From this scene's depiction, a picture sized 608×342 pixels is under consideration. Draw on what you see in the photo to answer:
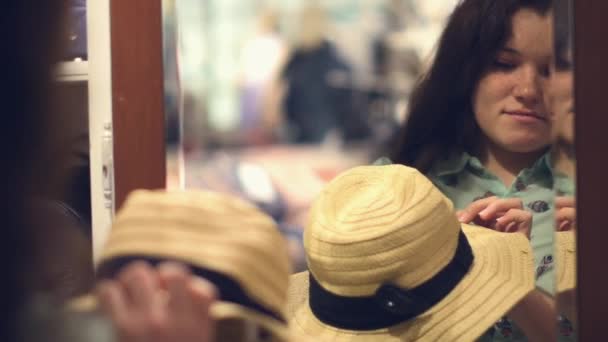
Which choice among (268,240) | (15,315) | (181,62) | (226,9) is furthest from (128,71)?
(15,315)

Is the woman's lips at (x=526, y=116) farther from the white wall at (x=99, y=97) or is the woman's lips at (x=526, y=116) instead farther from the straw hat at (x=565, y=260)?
the white wall at (x=99, y=97)

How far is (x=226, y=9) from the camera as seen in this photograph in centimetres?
92

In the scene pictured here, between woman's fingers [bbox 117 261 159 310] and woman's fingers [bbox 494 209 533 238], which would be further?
woman's fingers [bbox 494 209 533 238]

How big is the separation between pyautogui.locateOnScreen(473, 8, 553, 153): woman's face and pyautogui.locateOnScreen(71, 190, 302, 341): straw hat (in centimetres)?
52

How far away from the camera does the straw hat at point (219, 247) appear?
0.56m

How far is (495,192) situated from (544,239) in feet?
0.34

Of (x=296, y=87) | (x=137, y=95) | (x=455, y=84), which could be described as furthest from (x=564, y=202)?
(x=137, y=95)

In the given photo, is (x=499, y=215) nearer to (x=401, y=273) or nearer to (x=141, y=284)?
(x=401, y=273)

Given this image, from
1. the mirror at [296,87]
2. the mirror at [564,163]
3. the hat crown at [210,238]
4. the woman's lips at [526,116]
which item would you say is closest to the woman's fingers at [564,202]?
the mirror at [564,163]

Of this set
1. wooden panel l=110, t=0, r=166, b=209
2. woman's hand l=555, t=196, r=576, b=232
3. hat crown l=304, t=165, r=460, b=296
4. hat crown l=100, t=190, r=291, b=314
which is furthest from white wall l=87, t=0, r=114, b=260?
woman's hand l=555, t=196, r=576, b=232

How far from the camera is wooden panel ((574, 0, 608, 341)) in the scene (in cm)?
93

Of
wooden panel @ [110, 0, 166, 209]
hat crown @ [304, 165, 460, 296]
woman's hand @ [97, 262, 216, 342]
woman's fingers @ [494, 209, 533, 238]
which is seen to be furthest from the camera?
wooden panel @ [110, 0, 166, 209]

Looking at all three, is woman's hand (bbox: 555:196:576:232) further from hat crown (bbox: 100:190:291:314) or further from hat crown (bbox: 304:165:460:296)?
hat crown (bbox: 100:190:291:314)

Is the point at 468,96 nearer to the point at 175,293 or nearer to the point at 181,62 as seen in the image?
the point at 181,62
